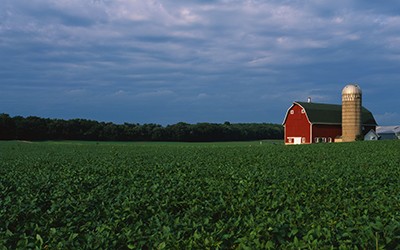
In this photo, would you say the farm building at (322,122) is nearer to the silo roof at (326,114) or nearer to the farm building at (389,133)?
the silo roof at (326,114)

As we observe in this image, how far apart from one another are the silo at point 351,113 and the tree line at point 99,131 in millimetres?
35070

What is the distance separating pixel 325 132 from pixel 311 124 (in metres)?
3.71

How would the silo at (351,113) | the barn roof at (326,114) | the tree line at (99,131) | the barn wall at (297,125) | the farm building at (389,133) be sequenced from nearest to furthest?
the silo at (351,113), the barn wall at (297,125), the barn roof at (326,114), the farm building at (389,133), the tree line at (99,131)

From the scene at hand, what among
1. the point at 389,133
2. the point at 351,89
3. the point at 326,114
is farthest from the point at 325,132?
the point at 389,133

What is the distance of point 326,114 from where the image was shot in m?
67.1

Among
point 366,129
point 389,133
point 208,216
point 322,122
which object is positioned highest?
point 322,122

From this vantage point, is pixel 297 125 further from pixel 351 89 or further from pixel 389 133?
pixel 389 133

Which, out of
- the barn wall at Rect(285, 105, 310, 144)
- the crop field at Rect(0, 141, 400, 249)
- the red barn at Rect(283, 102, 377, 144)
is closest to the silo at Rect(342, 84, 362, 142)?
the red barn at Rect(283, 102, 377, 144)

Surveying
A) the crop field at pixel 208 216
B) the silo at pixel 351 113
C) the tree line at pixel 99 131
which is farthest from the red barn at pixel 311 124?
the crop field at pixel 208 216

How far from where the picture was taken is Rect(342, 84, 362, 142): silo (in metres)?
64.2

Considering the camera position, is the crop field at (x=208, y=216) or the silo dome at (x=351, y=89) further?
the silo dome at (x=351, y=89)

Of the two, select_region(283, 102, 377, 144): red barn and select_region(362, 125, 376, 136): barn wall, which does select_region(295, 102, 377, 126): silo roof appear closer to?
select_region(283, 102, 377, 144): red barn

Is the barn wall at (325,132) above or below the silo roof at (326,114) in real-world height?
below

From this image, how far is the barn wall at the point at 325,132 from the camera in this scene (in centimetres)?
6444
